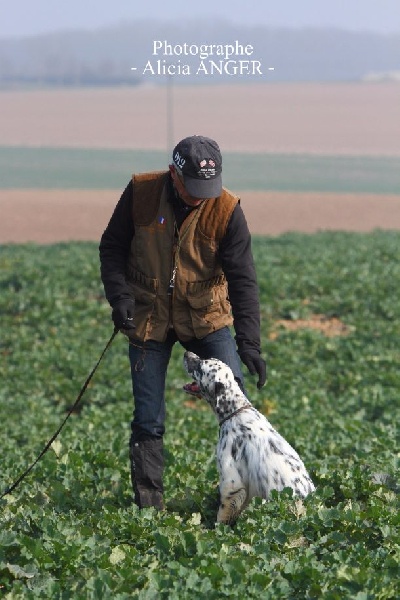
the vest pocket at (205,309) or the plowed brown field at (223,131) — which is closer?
the vest pocket at (205,309)

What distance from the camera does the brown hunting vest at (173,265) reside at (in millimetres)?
6637

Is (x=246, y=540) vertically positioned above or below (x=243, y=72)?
below

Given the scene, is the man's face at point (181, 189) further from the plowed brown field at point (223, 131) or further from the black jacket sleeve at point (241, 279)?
the plowed brown field at point (223, 131)

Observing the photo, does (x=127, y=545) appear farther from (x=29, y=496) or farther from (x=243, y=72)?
(x=243, y=72)

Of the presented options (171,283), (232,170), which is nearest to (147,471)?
(171,283)

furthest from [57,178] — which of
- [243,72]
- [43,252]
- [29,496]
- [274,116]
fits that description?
[274,116]

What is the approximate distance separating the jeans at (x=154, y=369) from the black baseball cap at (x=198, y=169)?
3.17 ft

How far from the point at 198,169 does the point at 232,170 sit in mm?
61465

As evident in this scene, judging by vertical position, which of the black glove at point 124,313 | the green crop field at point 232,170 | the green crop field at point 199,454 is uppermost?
the green crop field at point 232,170

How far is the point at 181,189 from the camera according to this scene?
6523 mm

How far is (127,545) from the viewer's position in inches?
231

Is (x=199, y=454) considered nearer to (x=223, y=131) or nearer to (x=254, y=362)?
(x=254, y=362)

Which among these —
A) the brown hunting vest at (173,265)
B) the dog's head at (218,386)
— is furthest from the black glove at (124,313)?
the dog's head at (218,386)

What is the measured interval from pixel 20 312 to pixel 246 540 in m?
11.5
